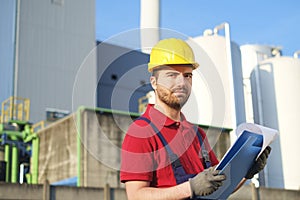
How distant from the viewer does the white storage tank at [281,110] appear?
21766 mm

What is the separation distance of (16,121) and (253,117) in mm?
11106

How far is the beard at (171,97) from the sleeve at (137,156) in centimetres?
19

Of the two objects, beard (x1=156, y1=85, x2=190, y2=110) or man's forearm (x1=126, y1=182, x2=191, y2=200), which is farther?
beard (x1=156, y1=85, x2=190, y2=110)

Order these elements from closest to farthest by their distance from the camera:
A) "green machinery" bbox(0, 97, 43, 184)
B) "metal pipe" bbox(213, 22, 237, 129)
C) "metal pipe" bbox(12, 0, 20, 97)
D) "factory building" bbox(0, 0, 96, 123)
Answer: "metal pipe" bbox(213, 22, 237, 129), "green machinery" bbox(0, 97, 43, 184), "metal pipe" bbox(12, 0, 20, 97), "factory building" bbox(0, 0, 96, 123)

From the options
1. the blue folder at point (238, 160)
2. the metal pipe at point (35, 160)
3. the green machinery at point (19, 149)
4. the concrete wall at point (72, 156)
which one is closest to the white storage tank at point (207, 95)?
the blue folder at point (238, 160)

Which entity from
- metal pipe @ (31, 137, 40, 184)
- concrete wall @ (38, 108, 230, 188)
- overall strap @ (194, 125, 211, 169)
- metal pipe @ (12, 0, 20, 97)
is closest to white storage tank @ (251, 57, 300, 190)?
concrete wall @ (38, 108, 230, 188)

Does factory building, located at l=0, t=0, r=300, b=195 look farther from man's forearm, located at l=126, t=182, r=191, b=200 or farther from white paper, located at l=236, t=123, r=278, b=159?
man's forearm, located at l=126, t=182, r=191, b=200

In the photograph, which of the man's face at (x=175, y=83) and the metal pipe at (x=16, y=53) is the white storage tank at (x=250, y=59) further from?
the man's face at (x=175, y=83)

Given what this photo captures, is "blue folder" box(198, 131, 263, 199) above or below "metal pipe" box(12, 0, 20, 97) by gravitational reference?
below

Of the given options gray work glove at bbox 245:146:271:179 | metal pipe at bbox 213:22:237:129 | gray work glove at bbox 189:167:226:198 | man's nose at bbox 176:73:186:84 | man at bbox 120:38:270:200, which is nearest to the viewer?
gray work glove at bbox 189:167:226:198

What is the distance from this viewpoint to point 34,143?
2288 centimetres

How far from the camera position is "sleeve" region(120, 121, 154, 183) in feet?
7.64

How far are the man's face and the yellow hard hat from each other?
3 centimetres

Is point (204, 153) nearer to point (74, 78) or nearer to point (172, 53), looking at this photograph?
point (172, 53)
